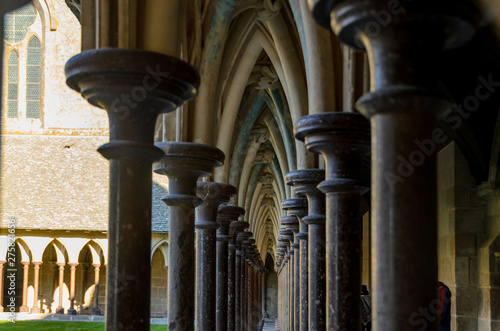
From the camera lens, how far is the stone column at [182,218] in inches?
234

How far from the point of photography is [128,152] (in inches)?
156

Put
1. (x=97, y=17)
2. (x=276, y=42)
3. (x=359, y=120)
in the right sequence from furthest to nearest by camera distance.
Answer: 1. (x=276, y=42)
2. (x=359, y=120)
3. (x=97, y=17)

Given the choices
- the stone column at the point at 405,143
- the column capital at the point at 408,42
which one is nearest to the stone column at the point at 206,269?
the stone column at the point at 405,143

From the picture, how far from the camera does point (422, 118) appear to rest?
2.69 m

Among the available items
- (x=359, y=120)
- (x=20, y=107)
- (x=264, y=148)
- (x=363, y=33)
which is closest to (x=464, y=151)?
(x=359, y=120)

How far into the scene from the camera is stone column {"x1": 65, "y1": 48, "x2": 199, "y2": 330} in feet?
12.8

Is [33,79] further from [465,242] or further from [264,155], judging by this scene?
[465,242]

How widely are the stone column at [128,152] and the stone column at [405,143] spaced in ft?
5.14

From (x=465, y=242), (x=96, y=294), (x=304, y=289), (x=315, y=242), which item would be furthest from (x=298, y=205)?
(x=96, y=294)

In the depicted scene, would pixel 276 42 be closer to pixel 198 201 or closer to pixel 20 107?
pixel 198 201

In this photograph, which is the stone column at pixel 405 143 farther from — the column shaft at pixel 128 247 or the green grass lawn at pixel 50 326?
the green grass lawn at pixel 50 326

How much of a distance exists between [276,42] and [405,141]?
22.1 feet

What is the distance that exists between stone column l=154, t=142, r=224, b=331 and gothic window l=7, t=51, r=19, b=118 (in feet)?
77.7

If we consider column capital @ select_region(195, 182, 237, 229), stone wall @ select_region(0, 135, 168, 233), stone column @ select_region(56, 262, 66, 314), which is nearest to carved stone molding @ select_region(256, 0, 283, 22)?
column capital @ select_region(195, 182, 237, 229)
